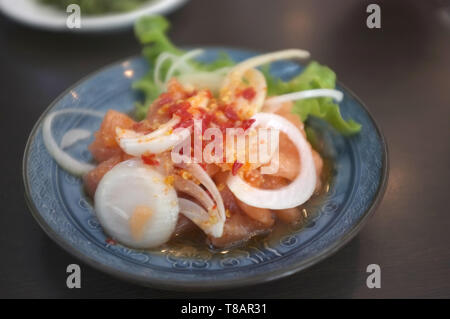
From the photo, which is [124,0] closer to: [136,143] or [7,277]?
[136,143]

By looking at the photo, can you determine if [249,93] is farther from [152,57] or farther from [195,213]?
[152,57]

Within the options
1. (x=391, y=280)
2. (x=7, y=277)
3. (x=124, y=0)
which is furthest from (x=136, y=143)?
(x=124, y=0)

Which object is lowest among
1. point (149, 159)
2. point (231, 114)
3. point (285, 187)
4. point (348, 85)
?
point (285, 187)

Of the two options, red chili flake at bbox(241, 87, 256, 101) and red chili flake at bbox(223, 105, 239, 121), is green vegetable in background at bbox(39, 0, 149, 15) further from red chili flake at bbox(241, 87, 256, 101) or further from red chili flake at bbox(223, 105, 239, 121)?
red chili flake at bbox(223, 105, 239, 121)

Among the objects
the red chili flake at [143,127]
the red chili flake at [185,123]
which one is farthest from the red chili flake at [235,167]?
the red chili flake at [143,127]

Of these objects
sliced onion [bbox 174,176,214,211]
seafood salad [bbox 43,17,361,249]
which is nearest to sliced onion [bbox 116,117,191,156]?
seafood salad [bbox 43,17,361,249]

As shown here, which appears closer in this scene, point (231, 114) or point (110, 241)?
point (110, 241)

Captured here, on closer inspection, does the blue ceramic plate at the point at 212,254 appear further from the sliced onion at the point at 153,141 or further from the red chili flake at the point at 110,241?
the sliced onion at the point at 153,141

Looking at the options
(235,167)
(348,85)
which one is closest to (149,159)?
(235,167)
